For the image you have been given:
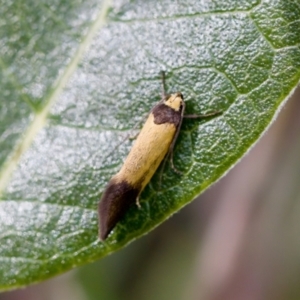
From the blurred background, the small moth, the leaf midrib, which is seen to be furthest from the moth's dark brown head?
the blurred background

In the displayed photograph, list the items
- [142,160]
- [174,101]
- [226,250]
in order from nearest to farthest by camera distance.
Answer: [174,101], [142,160], [226,250]

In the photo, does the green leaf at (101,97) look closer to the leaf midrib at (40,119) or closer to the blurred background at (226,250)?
the leaf midrib at (40,119)

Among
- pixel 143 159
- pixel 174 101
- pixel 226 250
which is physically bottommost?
pixel 226 250

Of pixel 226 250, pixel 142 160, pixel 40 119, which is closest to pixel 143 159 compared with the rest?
pixel 142 160

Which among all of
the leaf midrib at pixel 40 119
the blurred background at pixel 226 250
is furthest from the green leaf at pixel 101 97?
the blurred background at pixel 226 250

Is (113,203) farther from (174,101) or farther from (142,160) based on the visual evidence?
(174,101)

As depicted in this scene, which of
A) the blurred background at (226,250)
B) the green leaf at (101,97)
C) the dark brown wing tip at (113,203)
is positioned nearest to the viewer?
the green leaf at (101,97)

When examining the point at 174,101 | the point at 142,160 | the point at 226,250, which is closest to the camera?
the point at 174,101

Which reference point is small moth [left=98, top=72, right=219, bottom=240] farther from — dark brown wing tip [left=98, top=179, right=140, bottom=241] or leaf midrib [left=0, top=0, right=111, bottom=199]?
leaf midrib [left=0, top=0, right=111, bottom=199]
